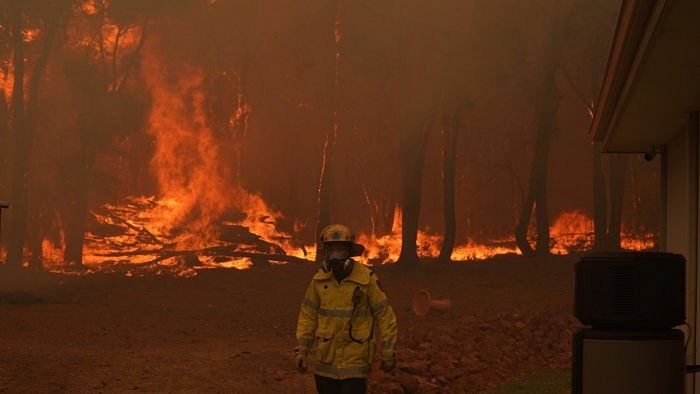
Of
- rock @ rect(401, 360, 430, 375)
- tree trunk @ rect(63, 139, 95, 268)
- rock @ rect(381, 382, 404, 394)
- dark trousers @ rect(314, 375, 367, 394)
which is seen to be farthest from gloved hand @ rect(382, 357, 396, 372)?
tree trunk @ rect(63, 139, 95, 268)

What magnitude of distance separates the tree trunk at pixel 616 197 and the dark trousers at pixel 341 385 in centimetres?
2315

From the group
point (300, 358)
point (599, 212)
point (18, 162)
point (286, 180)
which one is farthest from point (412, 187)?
point (300, 358)

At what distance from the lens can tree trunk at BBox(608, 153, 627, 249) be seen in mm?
28672

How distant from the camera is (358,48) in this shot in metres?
34.0

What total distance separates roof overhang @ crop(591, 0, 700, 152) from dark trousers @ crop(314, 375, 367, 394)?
2.96 meters

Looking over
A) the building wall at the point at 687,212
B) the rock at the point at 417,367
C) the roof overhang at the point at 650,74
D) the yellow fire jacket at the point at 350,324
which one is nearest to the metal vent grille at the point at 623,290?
the roof overhang at the point at 650,74

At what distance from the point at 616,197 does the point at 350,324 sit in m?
24.5

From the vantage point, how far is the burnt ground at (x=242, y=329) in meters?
12.5

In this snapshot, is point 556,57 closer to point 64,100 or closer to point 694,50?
point 64,100

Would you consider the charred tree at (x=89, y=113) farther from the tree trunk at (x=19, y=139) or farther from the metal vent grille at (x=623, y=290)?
the metal vent grille at (x=623, y=290)

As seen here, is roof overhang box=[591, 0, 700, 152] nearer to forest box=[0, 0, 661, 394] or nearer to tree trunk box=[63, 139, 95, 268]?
forest box=[0, 0, 661, 394]

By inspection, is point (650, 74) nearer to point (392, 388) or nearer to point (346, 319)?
point (346, 319)

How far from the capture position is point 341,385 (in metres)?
6.56

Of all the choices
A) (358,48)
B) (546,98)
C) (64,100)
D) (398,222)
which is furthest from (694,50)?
(64,100)
